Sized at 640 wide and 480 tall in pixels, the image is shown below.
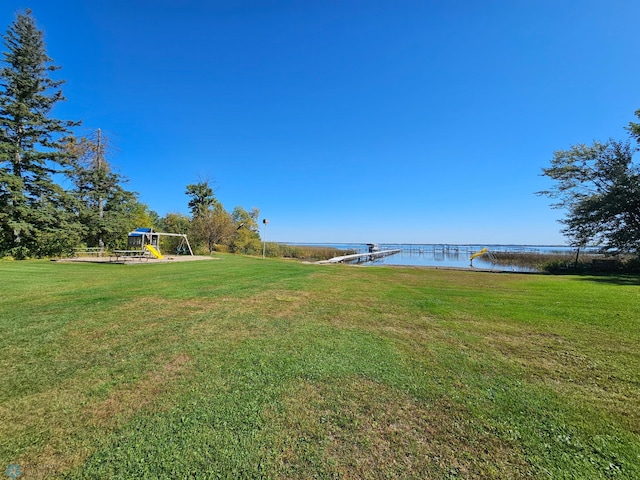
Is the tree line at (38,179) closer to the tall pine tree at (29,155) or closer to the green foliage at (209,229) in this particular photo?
the tall pine tree at (29,155)

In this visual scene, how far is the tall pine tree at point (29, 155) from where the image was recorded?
14531 millimetres

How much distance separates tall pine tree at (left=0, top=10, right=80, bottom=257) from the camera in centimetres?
1453

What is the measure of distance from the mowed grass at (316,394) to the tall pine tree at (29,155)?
575 inches

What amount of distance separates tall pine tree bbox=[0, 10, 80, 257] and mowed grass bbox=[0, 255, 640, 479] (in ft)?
48.0

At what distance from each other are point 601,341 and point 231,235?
30.6 metres

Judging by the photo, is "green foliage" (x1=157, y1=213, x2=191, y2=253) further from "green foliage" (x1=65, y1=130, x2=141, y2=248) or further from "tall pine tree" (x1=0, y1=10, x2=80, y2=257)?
"tall pine tree" (x1=0, y1=10, x2=80, y2=257)

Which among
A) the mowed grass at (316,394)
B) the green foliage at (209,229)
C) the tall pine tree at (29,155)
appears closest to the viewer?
the mowed grass at (316,394)

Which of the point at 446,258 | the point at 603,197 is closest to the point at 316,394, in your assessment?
the point at 603,197

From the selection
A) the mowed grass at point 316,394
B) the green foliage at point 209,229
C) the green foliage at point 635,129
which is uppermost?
the green foliage at point 635,129

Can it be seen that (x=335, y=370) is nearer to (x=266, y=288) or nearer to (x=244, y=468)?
(x=244, y=468)

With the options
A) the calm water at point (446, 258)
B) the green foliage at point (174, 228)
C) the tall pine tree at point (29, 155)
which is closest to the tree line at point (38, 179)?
the tall pine tree at point (29, 155)

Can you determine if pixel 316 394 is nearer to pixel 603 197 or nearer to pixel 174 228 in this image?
pixel 603 197

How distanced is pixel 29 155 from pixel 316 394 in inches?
852

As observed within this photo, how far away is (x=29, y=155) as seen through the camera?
15.3 metres
